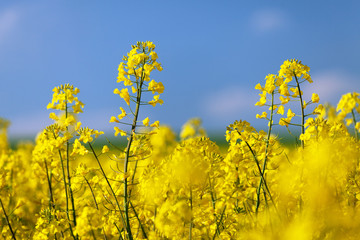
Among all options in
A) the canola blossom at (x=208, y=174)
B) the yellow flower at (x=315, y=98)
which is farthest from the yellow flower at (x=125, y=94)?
the yellow flower at (x=315, y=98)

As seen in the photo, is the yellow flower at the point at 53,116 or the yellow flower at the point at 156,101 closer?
the yellow flower at the point at 156,101

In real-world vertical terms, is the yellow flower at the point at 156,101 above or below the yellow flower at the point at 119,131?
above

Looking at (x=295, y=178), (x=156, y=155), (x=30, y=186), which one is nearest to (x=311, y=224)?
(x=295, y=178)

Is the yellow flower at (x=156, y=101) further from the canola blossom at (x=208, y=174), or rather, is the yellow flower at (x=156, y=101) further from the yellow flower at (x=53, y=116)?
the yellow flower at (x=53, y=116)

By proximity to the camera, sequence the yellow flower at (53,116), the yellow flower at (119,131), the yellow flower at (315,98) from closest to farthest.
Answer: the yellow flower at (119,131) → the yellow flower at (53,116) → the yellow flower at (315,98)

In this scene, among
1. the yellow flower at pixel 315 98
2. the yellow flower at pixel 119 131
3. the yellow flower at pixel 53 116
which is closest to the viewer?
the yellow flower at pixel 119 131

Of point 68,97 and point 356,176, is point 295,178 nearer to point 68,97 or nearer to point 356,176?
point 356,176

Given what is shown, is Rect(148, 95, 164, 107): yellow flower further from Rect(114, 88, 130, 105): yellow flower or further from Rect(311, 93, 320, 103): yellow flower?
Rect(311, 93, 320, 103): yellow flower

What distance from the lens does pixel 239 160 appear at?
362 cm

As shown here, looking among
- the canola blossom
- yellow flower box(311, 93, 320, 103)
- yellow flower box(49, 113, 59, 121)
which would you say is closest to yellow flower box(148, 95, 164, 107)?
the canola blossom

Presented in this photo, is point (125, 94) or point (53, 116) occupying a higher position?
point (53, 116)

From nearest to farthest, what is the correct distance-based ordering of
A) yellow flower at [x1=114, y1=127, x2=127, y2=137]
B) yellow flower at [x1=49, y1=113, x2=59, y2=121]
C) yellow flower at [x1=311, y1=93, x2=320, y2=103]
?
yellow flower at [x1=114, y1=127, x2=127, y2=137], yellow flower at [x1=49, y1=113, x2=59, y2=121], yellow flower at [x1=311, y1=93, x2=320, y2=103]

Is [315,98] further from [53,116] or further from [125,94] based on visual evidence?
[53,116]

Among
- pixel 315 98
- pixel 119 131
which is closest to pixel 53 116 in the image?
pixel 119 131
